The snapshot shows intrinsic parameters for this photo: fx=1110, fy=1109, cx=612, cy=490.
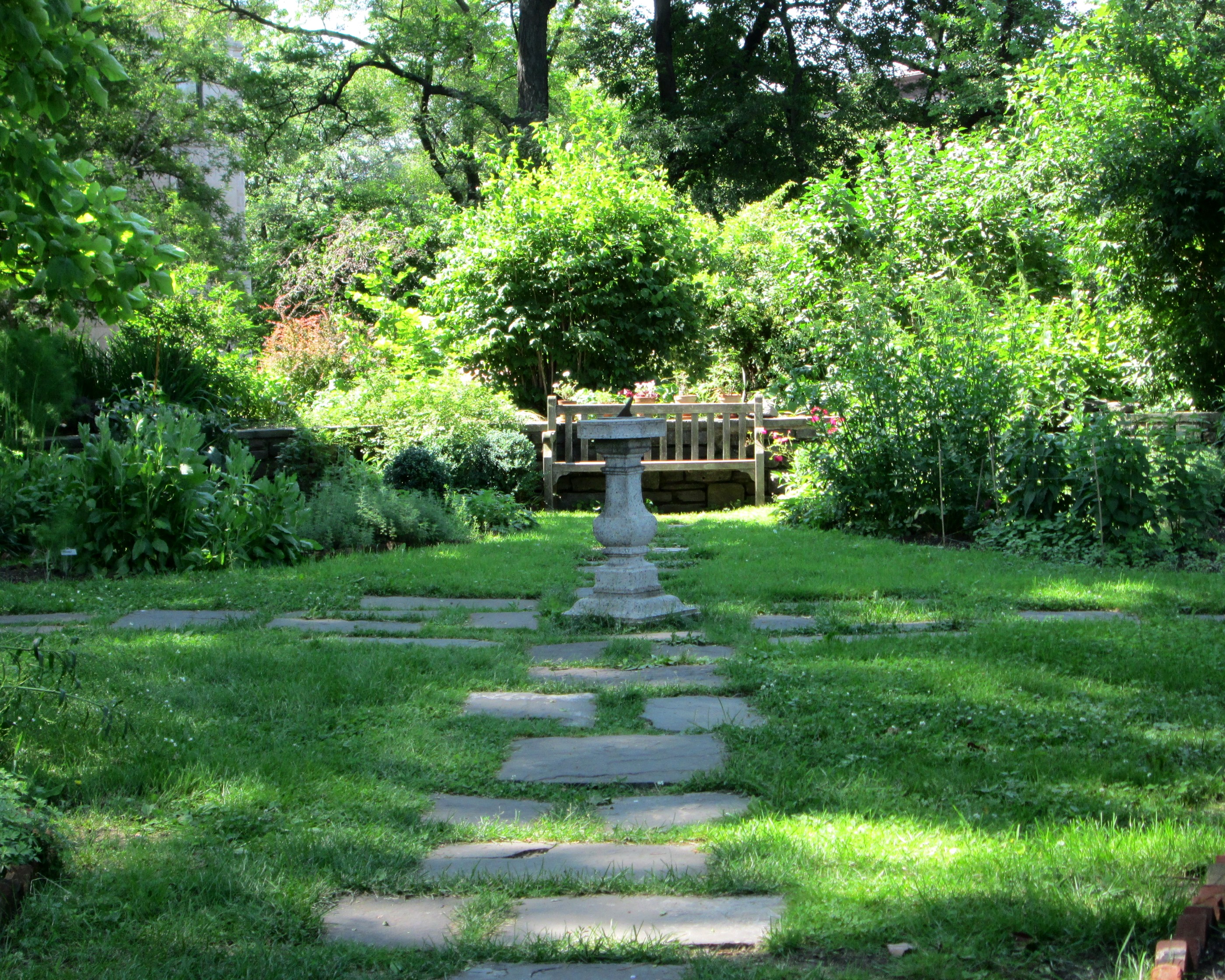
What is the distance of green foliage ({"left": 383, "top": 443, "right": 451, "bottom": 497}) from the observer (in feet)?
33.5

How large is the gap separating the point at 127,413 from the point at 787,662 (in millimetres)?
7424

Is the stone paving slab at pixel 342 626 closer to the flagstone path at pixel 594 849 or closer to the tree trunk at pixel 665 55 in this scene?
the flagstone path at pixel 594 849

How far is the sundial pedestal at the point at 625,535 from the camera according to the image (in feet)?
19.8

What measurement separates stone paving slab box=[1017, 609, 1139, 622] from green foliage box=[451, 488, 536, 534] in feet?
15.8

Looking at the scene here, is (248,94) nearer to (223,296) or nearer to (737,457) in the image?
(223,296)

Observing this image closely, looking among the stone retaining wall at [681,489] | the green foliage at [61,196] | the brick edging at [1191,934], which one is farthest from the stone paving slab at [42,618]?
the stone retaining wall at [681,489]

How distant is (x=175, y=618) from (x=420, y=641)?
148 cm

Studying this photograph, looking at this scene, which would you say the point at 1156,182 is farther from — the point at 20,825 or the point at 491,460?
the point at 20,825

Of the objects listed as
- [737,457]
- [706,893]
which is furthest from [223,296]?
[706,893]

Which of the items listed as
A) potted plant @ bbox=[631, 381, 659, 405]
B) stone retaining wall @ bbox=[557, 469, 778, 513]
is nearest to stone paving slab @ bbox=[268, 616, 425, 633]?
stone retaining wall @ bbox=[557, 469, 778, 513]

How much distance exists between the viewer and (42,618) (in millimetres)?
5941

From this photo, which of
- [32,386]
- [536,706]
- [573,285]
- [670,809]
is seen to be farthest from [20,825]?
[573,285]

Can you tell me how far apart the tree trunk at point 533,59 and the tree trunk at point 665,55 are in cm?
480

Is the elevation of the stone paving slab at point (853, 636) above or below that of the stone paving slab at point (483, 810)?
above
